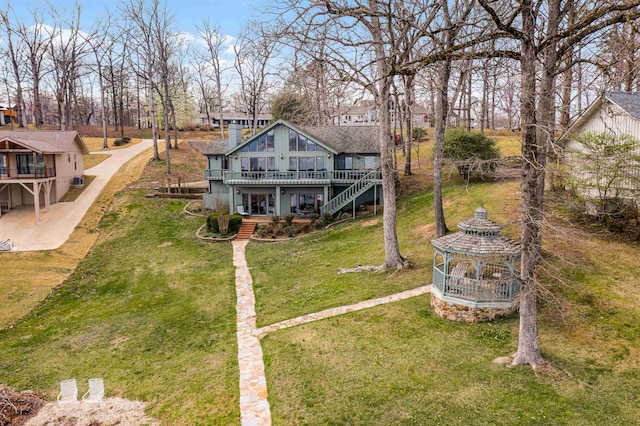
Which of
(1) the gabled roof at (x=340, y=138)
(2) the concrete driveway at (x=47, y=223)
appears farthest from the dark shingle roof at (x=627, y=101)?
(2) the concrete driveway at (x=47, y=223)

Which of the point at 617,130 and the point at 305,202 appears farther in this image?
the point at 305,202

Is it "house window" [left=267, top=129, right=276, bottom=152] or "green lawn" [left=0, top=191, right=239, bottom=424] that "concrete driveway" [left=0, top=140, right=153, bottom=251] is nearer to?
"green lawn" [left=0, top=191, right=239, bottom=424]

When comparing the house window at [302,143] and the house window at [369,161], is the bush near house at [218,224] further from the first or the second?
the house window at [369,161]

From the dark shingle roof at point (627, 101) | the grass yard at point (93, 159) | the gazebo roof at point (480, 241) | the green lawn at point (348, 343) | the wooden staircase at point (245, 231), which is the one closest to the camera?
the green lawn at point (348, 343)

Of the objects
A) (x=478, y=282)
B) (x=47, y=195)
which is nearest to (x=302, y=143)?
(x=47, y=195)

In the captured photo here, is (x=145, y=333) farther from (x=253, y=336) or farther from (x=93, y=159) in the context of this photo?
(x=93, y=159)

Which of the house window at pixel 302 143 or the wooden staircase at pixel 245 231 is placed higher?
the house window at pixel 302 143

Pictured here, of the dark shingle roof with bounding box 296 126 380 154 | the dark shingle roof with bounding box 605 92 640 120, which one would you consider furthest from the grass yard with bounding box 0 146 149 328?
the dark shingle roof with bounding box 605 92 640 120
